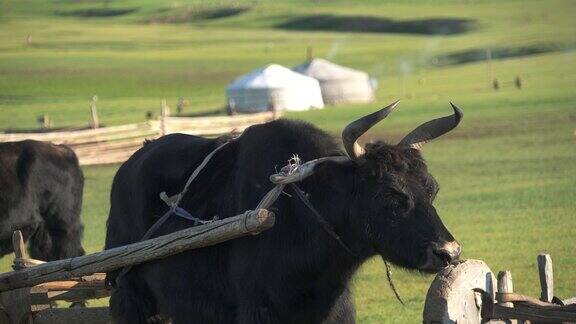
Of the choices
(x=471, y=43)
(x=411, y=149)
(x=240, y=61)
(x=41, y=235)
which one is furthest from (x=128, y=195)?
(x=471, y=43)

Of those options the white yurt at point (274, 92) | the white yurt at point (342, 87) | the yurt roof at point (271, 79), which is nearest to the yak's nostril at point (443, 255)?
the white yurt at point (274, 92)

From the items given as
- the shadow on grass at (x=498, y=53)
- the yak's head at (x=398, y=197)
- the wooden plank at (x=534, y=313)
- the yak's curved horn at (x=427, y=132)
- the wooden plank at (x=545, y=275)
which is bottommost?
the shadow on grass at (x=498, y=53)

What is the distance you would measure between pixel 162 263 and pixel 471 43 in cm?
7310

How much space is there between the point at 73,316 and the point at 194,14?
365 feet

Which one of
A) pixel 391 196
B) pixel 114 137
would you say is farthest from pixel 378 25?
pixel 391 196

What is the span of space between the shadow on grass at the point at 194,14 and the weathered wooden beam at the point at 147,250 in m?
107

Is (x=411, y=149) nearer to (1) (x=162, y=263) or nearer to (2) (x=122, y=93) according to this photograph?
(1) (x=162, y=263)

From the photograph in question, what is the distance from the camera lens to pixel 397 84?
193ft

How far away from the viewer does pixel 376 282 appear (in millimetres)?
12227

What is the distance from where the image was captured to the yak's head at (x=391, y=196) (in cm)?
562

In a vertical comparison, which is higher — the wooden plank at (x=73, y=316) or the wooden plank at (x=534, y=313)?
the wooden plank at (x=534, y=313)

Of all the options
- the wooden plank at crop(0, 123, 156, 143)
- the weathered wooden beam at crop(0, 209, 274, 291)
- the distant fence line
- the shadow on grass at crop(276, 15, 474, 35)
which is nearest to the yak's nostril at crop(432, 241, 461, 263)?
the weathered wooden beam at crop(0, 209, 274, 291)

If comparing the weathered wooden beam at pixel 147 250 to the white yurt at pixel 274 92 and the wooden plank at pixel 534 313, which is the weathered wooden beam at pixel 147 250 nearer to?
the wooden plank at pixel 534 313

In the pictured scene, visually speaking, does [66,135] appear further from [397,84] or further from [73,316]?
[397,84]
